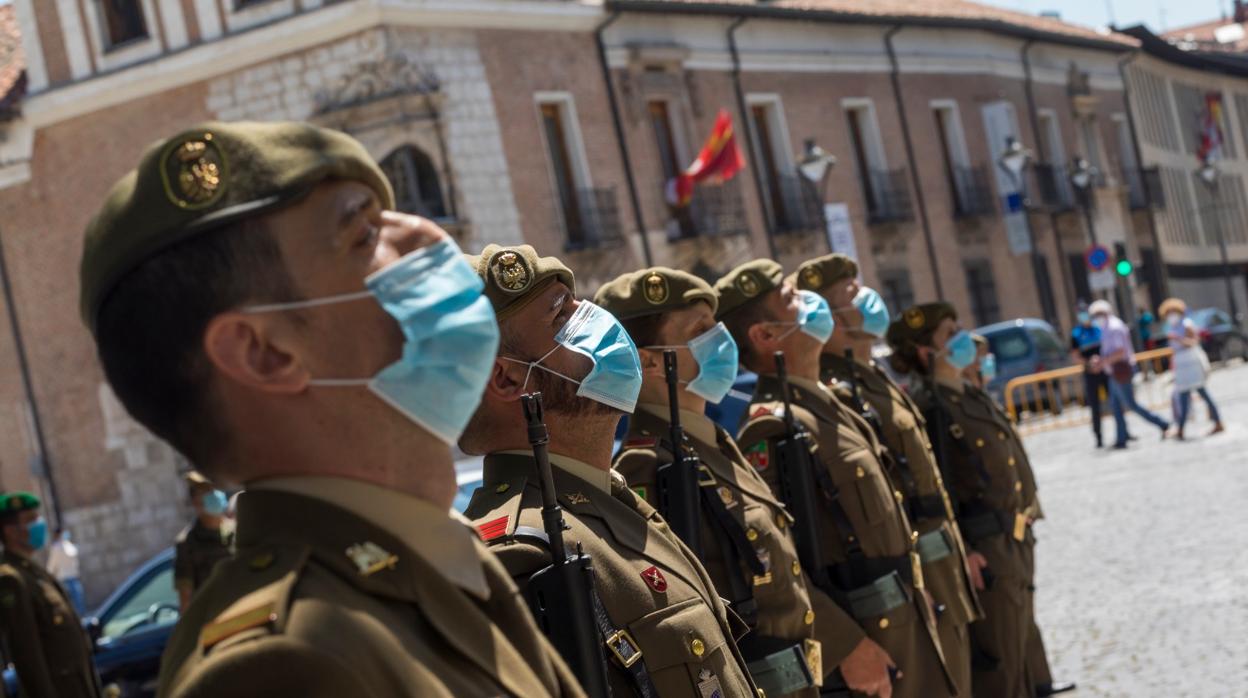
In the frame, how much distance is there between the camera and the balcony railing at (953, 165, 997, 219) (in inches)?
1586

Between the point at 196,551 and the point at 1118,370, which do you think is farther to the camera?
the point at 1118,370

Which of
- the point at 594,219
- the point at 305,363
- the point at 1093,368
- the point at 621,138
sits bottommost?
the point at 1093,368

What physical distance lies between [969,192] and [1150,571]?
29481mm

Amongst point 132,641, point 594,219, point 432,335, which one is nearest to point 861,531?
point 432,335

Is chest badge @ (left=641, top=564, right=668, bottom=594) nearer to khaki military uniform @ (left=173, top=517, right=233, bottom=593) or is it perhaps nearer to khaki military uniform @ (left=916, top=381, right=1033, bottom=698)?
khaki military uniform @ (left=916, top=381, right=1033, bottom=698)

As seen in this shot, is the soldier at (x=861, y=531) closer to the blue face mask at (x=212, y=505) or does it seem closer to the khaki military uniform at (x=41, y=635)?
the khaki military uniform at (x=41, y=635)

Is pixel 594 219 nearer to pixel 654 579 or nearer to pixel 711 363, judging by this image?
pixel 711 363

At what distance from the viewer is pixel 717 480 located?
5.08 metres

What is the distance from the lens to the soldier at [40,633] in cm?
984

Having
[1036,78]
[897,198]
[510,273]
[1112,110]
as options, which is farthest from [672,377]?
[1112,110]

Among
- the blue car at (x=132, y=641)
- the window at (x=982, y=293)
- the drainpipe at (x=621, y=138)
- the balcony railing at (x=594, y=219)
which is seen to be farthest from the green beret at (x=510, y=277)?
the window at (x=982, y=293)

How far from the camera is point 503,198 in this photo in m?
28.2

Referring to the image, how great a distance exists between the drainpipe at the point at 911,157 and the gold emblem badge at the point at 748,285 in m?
32.4

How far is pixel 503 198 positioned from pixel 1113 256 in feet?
81.6
